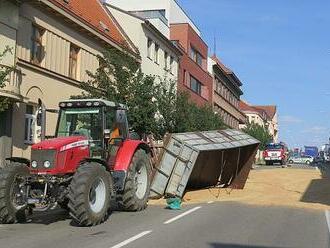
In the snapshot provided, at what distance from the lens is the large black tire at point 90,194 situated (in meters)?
12.2

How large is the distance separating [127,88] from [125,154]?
12865 millimetres

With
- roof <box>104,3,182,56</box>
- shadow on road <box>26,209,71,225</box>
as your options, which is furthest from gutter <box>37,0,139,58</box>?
shadow on road <box>26,209,71,225</box>

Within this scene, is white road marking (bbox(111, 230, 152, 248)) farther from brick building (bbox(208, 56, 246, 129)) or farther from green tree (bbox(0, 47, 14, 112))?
brick building (bbox(208, 56, 246, 129))

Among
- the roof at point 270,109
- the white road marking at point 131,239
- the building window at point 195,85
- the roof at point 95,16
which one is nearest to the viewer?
the white road marking at point 131,239

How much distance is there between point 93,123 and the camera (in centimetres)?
1460

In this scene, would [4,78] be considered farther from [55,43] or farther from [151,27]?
[151,27]

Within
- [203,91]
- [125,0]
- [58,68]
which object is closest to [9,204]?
[58,68]

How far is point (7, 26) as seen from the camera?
22812 mm

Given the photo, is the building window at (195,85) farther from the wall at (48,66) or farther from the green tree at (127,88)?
the green tree at (127,88)

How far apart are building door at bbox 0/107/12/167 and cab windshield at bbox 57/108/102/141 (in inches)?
333

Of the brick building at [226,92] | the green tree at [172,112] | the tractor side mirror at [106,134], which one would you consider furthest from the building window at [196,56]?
the tractor side mirror at [106,134]

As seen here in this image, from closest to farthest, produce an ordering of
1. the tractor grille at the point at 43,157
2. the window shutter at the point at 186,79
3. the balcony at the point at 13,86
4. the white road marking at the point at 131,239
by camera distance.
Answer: the white road marking at the point at 131,239
the tractor grille at the point at 43,157
the balcony at the point at 13,86
the window shutter at the point at 186,79

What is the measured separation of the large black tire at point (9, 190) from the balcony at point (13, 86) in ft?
28.2

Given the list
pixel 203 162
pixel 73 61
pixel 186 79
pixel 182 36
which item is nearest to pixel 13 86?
pixel 73 61
